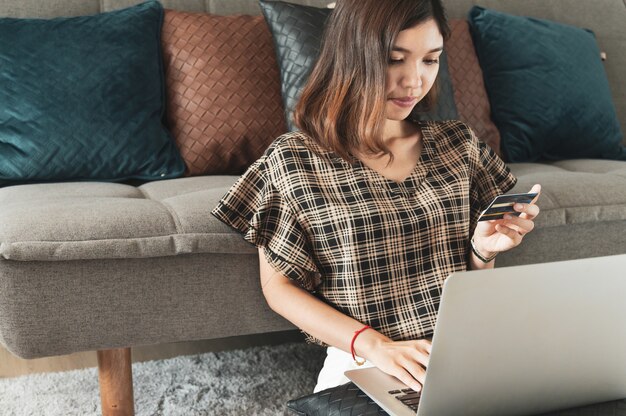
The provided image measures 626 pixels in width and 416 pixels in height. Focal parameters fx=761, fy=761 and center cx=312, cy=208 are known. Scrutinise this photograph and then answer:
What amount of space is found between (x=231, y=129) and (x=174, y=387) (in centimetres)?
62

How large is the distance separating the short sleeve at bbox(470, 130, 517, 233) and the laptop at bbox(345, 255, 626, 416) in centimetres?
51

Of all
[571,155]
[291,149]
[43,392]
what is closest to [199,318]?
[291,149]

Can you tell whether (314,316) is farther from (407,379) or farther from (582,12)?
(582,12)

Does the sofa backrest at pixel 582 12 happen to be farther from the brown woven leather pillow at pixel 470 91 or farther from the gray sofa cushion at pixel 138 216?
the gray sofa cushion at pixel 138 216

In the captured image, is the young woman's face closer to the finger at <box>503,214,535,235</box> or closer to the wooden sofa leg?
the finger at <box>503,214,535,235</box>

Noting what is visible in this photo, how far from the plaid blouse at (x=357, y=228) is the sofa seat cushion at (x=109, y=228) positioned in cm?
7

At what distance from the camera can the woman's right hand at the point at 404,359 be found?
3.32ft

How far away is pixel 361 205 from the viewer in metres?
1.22

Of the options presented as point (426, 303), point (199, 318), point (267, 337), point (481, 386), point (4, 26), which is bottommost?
point (267, 337)

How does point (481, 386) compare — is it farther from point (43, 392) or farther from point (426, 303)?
point (43, 392)

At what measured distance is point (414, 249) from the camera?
1250 millimetres

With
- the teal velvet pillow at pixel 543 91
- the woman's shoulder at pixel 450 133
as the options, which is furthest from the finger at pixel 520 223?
the teal velvet pillow at pixel 543 91

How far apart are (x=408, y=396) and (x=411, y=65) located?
1.77 feet

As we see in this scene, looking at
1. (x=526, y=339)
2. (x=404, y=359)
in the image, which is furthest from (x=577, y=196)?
(x=526, y=339)
